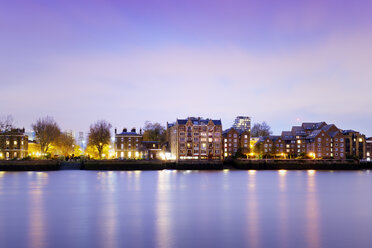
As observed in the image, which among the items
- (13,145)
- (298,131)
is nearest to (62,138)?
(13,145)

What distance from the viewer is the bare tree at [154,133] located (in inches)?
5605

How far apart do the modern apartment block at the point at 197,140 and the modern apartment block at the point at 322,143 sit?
23.0 m

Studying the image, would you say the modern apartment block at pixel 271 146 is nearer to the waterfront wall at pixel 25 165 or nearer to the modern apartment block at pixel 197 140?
the modern apartment block at pixel 197 140

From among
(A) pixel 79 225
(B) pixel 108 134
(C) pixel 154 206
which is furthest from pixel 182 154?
(A) pixel 79 225

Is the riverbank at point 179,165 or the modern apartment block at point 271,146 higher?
the modern apartment block at point 271,146

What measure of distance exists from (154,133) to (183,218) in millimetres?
115180

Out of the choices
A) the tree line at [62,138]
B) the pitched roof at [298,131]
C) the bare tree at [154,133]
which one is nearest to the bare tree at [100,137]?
the tree line at [62,138]

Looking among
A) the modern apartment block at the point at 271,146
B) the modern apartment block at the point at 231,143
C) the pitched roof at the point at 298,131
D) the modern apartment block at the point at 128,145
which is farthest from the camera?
the pitched roof at the point at 298,131

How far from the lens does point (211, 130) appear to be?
11388 centimetres

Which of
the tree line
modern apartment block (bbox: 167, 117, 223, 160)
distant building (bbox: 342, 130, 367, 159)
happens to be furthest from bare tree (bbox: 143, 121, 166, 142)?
distant building (bbox: 342, 130, 367, 159)

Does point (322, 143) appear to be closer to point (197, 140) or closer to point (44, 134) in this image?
point (197, 140)

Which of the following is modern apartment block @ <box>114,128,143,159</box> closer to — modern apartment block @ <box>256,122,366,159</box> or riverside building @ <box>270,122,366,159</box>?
modern apartment block @ <box>256,122,366,159</box>

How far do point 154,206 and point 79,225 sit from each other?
1125 cm

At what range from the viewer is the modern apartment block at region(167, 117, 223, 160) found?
112 m
